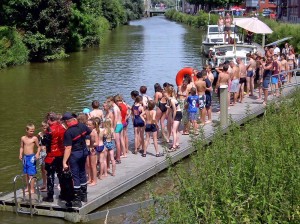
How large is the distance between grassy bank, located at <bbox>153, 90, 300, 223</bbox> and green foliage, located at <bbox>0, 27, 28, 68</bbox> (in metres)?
28.0

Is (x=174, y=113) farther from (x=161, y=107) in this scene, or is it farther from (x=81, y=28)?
(x=81, y=28)

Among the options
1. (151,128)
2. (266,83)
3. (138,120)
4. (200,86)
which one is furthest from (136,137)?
(266,83)

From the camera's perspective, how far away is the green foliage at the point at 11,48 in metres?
34.8

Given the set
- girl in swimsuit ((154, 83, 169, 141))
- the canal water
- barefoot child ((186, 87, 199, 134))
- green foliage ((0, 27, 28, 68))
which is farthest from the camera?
green foliage ((0, 27, 28, 68))

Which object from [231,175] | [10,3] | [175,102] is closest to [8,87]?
[10,3]

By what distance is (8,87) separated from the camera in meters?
27.3

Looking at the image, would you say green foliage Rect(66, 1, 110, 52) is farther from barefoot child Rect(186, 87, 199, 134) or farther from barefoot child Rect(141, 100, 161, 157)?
barefoot child Rect(141, 100, 161, 157)

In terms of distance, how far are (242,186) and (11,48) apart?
30.9 metres

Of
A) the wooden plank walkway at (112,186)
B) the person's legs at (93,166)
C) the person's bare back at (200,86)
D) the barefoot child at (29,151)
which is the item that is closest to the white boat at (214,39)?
the person's bare back at (200,86)

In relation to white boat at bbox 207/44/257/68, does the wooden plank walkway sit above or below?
below

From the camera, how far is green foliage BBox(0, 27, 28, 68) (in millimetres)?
34750

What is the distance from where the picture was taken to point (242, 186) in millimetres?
7223

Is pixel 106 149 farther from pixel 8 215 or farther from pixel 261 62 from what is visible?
pixel 261 62

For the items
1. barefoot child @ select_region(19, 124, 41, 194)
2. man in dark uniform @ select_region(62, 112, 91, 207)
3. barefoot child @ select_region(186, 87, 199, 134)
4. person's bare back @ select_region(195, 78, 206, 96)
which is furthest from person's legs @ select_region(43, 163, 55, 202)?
person's bare back @ select_region(195, 78, 206, 96)
